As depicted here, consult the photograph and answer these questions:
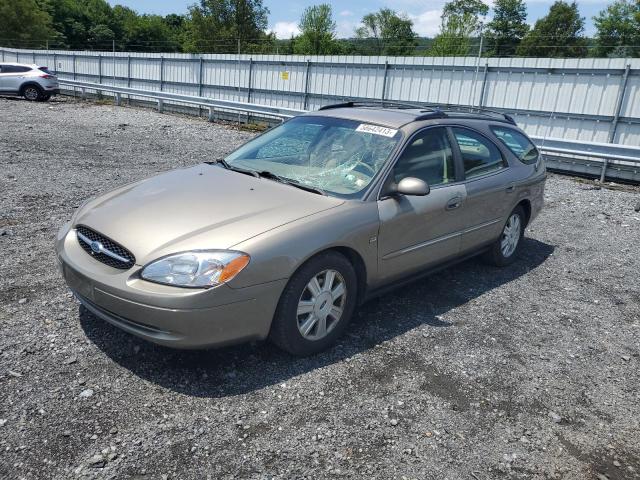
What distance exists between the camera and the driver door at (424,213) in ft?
13.2

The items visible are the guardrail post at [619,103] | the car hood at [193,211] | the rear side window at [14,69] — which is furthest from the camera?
the rear side window at [14,69]

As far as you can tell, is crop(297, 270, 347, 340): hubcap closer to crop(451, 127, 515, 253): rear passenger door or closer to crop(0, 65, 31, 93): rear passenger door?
crop(451, 127, 515, 253): rear passenger door

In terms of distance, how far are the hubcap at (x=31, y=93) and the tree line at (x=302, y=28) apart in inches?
456

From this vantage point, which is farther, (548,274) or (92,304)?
(548,274)

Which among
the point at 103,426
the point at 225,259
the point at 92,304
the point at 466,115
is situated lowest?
the point at 103,426

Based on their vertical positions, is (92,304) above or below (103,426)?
above

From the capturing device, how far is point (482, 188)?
16.2 feet

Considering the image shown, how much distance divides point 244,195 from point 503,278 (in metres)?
3.11

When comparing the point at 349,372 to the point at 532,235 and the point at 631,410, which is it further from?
the point at 532,235

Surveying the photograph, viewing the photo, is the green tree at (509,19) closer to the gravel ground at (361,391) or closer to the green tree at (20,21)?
the green tree at (20,21)

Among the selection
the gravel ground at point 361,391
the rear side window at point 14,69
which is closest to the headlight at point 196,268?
the gravel ground at point 361,391

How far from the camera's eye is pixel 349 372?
3564 mm

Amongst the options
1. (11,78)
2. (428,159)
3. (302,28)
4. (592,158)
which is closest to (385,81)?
(592,158)

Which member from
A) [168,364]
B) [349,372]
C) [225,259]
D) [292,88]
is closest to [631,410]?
[349,372]
